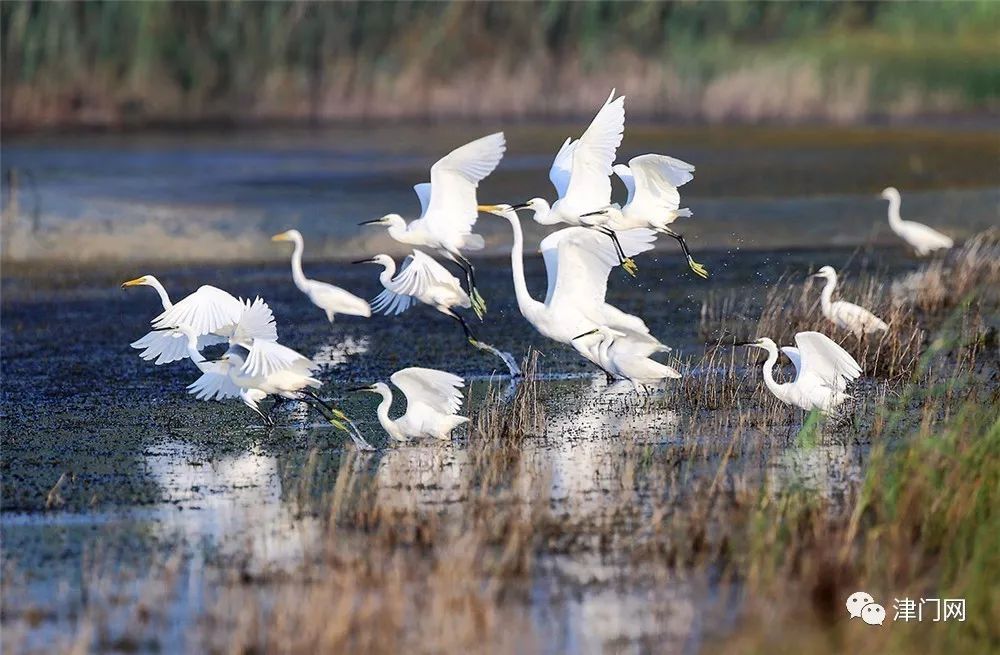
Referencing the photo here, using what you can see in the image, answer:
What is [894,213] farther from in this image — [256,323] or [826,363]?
[256,323]

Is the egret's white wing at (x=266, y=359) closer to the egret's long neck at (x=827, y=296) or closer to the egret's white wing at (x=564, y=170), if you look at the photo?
the egret's white wing at (x=564, y=170)

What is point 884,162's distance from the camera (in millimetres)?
25125

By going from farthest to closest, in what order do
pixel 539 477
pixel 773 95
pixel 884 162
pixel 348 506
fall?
pixel 773 95
pixel 884 162
pixel 539 477
pixel 348 506

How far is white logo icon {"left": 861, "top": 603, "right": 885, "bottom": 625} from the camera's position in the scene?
5.82 m

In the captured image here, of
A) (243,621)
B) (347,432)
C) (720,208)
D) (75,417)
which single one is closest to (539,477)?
(347,432)

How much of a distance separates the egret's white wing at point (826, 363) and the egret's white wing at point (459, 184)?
8.18 feet

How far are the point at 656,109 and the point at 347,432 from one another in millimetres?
20666

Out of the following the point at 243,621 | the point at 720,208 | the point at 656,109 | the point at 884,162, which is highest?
the point at 656,109

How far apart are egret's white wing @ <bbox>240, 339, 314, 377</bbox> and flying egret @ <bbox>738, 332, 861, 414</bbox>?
8.22 ft

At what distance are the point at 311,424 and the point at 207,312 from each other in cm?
85

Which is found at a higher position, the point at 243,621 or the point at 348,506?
the point at 348,506

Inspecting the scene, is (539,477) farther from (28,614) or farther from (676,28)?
(676,28)

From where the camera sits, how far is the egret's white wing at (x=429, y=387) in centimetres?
865

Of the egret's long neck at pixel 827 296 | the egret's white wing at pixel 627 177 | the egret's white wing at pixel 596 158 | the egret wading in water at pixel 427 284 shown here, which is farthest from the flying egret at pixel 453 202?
the egret's long neck at pixel 827 296
